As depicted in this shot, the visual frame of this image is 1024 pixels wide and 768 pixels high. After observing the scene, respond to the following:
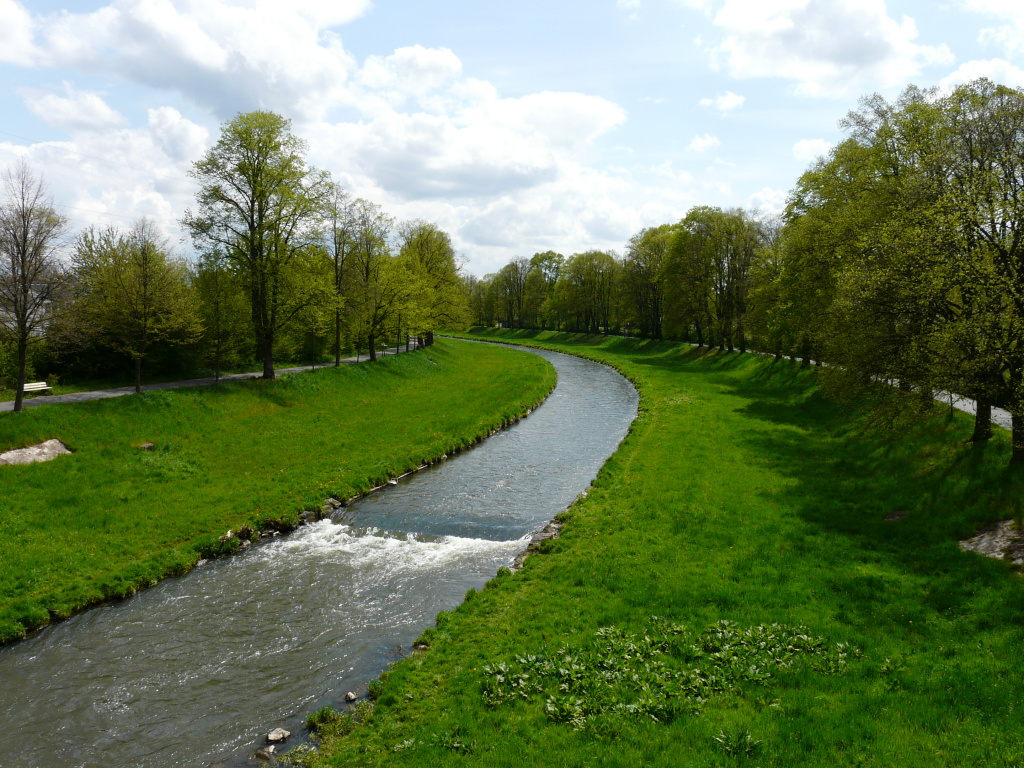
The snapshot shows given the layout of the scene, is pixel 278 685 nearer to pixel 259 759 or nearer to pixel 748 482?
pixel 259 759

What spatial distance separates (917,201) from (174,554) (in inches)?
1067

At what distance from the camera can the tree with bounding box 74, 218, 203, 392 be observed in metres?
25.3

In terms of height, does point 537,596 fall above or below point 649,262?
below

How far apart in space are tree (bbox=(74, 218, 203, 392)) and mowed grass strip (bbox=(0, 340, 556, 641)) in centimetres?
337

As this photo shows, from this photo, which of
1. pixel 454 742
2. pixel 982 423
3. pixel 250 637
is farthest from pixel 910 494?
pixel 250 637

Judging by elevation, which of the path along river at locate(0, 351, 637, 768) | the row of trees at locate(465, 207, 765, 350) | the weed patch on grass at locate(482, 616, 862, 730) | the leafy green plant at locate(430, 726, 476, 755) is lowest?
the path along river at locate(0, 351, 637, 768)

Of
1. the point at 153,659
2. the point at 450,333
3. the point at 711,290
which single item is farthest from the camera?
the point at 450,333

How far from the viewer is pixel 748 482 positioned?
19875 mm

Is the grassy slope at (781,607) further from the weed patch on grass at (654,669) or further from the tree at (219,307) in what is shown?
the tree at (219,307)

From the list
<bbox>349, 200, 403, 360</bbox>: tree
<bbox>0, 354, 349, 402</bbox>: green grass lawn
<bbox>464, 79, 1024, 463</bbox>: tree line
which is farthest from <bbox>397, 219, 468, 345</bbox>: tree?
<bbox>464, 79, 1024, 463</bbox>: tree line

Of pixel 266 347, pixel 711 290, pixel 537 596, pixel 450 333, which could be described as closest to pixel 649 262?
pixel 711 290

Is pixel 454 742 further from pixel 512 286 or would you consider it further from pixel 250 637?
pixel 512 286

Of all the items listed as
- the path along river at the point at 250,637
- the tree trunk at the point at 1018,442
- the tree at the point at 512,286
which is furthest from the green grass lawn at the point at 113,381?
the tree at the point at 512,286

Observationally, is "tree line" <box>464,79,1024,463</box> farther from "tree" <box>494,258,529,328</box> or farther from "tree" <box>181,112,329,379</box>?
"tree" <box>494,258,529,328</box>
